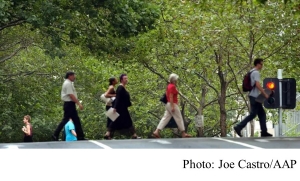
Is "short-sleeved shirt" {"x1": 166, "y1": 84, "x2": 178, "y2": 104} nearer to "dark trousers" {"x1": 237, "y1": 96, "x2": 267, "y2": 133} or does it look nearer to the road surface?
"dark trousers" {"x1": 237, "y1": 96, "x2": 267, "y2": 133}

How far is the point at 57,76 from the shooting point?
40031 mm

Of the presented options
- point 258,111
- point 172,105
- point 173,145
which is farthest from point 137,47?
point 173,145

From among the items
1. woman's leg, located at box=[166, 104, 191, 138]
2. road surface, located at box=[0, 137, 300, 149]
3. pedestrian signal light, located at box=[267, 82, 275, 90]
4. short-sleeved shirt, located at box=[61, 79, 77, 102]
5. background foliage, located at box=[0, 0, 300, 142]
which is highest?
background foliage, located at box=[0, 0, 300, 142]

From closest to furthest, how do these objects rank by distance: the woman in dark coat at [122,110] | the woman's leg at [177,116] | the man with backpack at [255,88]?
the man with backpack at [255,88]
the woman in dark coat at [122,110]
the woman's leg at [177,116]

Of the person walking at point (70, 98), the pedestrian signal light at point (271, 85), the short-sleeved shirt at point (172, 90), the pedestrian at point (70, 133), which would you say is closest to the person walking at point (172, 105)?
the short-sleeved shirt at point (172, 90)

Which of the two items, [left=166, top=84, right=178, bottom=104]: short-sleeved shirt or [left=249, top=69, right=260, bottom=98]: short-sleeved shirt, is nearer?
[left=249, top=69, right=260, bottom=98]: short-sleeved shirt

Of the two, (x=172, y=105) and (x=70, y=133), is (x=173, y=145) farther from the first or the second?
(x=70, y=133)

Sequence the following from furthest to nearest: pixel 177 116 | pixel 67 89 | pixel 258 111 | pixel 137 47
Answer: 1. pixel 137 47
2. pixel 177 116
3. pixel 258 111
4. pixel 67 89

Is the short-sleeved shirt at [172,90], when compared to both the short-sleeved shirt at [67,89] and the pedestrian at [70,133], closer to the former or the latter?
the short-sleeved shirt at [67,89]

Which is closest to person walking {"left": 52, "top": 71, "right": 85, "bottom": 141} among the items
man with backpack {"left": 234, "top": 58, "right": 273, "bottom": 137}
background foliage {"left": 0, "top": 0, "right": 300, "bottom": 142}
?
man with backpack {"left": 234, "top": 58, "right": 273, "bottom": 137}

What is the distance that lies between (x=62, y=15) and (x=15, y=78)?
1307 centimetres

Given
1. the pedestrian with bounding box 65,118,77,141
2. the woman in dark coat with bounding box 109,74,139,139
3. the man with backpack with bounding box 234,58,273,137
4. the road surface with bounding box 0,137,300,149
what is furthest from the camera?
the pedestrian with bounding box 65,118,77,141

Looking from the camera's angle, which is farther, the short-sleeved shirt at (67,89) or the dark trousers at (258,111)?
the dark trousers at (258,111)
